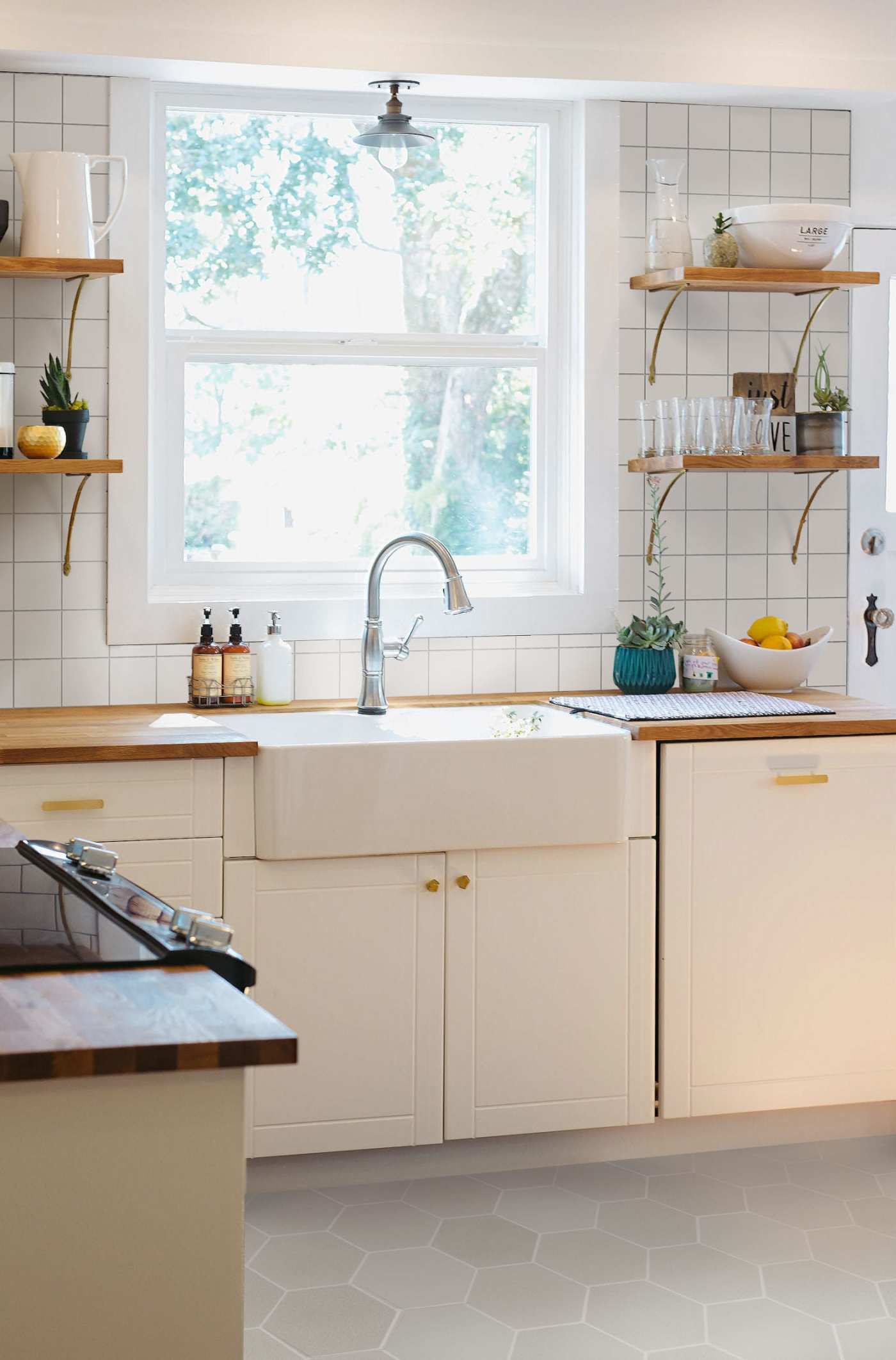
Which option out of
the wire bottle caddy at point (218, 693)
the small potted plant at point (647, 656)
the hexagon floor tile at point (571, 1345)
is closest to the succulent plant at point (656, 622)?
the small potted plant at point (647, 656)

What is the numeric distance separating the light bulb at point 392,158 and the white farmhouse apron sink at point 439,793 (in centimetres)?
141

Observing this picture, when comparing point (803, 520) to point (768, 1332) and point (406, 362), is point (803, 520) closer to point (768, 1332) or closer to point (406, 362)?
point (406, 362)

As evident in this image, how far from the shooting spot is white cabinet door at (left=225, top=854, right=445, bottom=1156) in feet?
9.39

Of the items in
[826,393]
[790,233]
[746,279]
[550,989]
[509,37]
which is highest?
[509,37]

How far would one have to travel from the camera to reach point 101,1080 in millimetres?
1084

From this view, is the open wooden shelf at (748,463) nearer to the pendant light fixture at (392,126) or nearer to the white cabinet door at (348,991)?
the pendant light fixture at (392,126)

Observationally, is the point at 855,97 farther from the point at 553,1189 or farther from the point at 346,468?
the point at 553,1189

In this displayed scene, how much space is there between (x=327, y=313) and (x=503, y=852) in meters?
1.40

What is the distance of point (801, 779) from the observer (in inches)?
122

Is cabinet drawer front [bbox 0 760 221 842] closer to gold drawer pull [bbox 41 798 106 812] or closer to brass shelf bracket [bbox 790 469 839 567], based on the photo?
gold drawer pull [bbox 41 798 106 812]

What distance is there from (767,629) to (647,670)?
0.32m

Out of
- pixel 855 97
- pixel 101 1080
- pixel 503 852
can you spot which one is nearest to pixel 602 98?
pixel 855 97

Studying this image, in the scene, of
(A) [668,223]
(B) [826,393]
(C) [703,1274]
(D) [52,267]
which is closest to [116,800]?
(D) [52,267]

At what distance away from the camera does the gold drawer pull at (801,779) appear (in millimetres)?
3100
